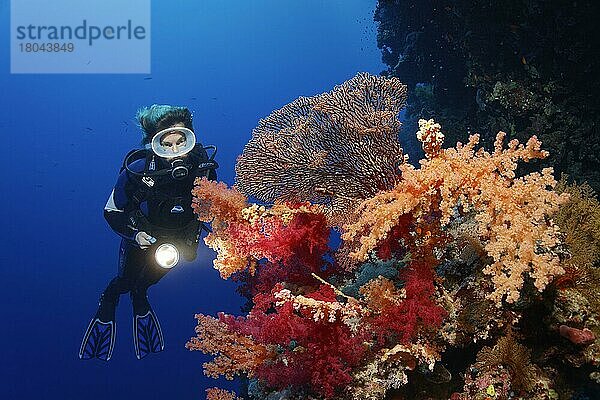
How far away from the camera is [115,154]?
5622 centimetres

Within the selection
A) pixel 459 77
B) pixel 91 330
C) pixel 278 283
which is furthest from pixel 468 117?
pixel 91 330

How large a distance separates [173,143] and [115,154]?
177ft

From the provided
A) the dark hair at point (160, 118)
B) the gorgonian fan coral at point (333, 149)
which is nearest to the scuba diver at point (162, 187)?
the dark hair at point (160, 118)

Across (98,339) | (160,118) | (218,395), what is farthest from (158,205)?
(98,339)

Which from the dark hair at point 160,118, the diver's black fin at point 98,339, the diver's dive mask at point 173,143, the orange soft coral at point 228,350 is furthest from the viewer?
the diver's black fin at point 98,339

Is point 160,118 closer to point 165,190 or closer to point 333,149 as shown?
point 165,190

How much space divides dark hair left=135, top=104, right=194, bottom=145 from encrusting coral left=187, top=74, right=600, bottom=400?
318 centimetres

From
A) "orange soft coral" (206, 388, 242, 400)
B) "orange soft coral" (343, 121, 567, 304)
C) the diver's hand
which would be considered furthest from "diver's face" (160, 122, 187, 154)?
"orange soft coral" (343, 121, 567, 304)

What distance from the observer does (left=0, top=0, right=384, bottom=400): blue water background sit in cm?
3275

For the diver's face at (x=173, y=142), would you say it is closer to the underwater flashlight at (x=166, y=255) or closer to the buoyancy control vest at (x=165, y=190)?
the buoyancy control vest at (x=165, y=190)

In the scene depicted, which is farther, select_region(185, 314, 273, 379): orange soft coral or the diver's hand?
the diver's hand

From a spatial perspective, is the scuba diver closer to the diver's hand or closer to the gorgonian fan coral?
the diver's hand

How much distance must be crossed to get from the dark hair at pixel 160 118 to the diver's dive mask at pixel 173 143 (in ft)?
0.81

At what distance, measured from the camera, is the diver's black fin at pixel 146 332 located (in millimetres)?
10438
